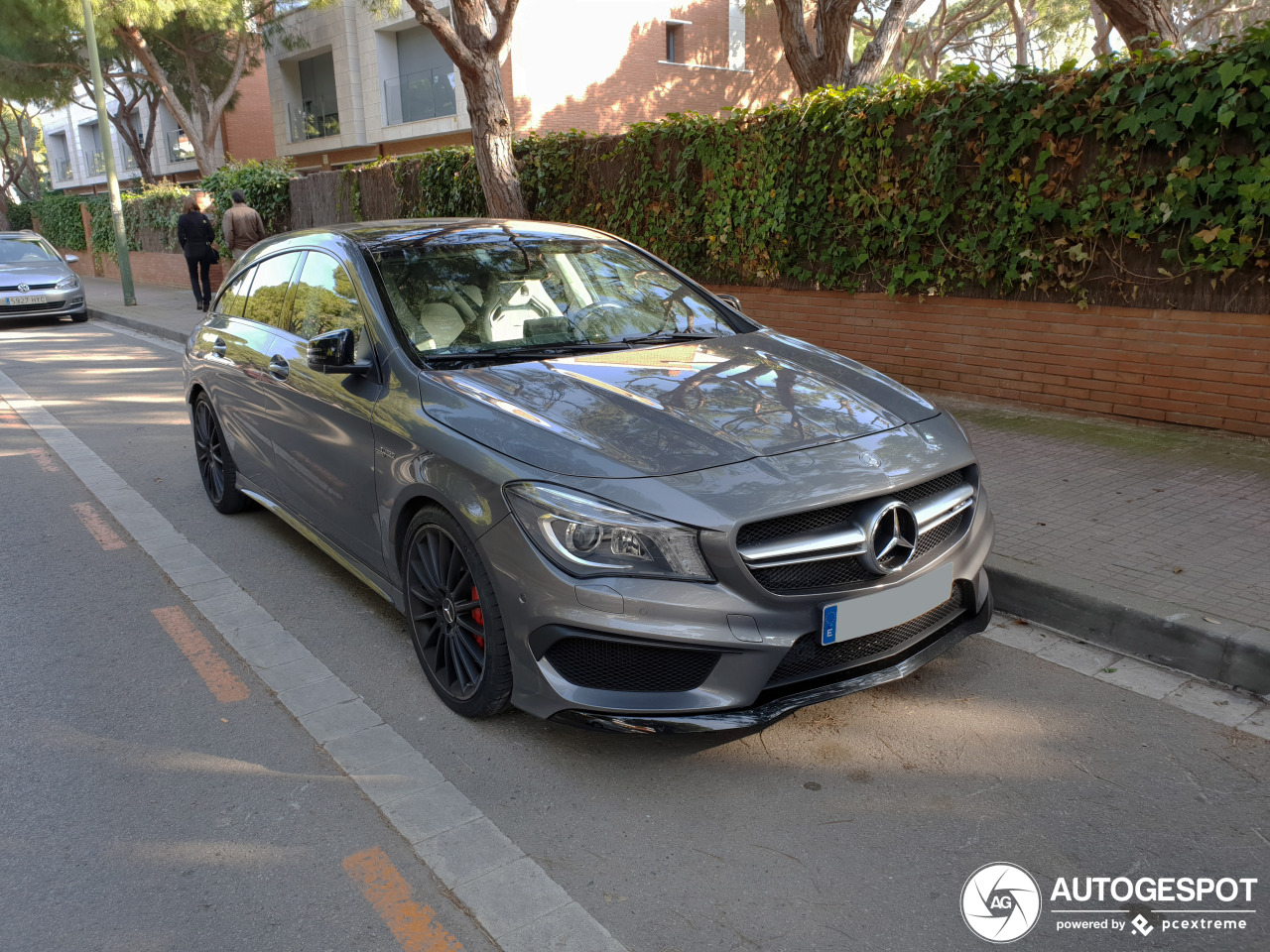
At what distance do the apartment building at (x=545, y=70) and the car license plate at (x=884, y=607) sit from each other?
72.8 feet

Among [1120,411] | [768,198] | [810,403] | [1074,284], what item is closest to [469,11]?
[768,198]

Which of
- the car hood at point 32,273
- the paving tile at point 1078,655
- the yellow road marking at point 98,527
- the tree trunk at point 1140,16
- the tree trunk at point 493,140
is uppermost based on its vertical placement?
the tree trunk at point 1140,16

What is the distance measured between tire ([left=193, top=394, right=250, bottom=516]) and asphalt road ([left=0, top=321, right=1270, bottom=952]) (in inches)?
63.0

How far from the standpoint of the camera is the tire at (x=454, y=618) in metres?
3.12

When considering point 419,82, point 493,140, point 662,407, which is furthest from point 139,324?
point 419,82

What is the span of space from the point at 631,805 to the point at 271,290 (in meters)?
3.34

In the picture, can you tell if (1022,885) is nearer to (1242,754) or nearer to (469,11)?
(1242,754)

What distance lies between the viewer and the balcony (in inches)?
2106

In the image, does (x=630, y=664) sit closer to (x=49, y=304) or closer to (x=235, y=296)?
(x=235, y=296)

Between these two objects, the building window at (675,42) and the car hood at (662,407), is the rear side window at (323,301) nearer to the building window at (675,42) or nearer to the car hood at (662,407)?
the car hood at (662,407)

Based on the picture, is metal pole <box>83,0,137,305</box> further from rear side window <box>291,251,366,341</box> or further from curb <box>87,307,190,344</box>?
rear side window <box>291,251,366,341</box>

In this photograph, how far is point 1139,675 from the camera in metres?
3.67

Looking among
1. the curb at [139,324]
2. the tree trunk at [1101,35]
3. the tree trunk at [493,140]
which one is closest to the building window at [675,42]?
the tree trunk at [1101,35]

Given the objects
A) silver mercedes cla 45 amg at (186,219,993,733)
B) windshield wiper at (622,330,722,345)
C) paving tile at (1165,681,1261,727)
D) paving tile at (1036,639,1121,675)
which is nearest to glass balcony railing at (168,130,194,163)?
silver mercedes cla 45 amg at (186,219,993,733)
